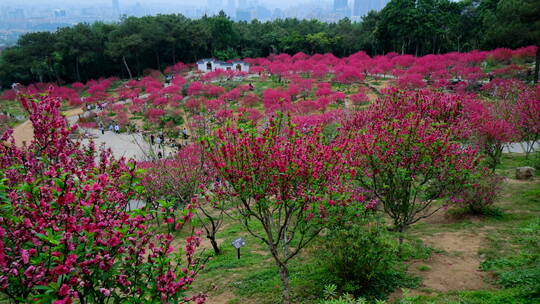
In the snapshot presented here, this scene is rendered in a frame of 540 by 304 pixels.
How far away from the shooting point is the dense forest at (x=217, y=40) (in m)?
51.8

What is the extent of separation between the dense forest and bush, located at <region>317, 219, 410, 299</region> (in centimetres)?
4660

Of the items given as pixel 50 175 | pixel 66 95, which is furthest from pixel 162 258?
pixel 66 95

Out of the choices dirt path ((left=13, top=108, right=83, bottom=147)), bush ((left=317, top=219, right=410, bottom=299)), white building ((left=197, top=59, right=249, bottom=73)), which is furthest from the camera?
white building ((left=197, top=59, right=249, bottom=73))

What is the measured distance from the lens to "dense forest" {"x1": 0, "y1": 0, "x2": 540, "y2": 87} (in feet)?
170

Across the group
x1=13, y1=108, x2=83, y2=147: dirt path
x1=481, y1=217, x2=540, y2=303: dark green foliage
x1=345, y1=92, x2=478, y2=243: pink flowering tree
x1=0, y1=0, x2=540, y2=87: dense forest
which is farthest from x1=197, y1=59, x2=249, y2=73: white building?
x1=481, y1=217, x2=540, y2=303: dark green foliage

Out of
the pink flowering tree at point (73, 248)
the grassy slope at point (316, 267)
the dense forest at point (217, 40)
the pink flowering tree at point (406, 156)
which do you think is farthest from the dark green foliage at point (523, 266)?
the dense forest at point (217, 40)

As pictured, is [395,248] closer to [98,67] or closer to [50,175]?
[50,175]

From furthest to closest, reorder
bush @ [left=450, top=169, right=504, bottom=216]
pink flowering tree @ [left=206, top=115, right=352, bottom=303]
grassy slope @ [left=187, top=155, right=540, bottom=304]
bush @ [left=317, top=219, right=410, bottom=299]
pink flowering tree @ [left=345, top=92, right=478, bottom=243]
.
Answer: bush @ [left=450, top=169, right=504, bottom=216] < pink flowering tree @ [left=345, top=92, right=478, bottom=243] < bush @ [left=317, top=219, right=410, bottom=299] < grassy slope @ [left=187, top=155, right=540, bottom=304] < pink flowering tree @ [left=206, top=115, right=352, bottom=303]

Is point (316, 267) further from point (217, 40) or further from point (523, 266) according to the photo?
point (217, 40)

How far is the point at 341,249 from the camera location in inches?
309

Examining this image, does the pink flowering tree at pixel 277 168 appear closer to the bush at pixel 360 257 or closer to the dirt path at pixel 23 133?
the bush at pixel 360 257

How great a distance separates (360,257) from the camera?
7.84 m

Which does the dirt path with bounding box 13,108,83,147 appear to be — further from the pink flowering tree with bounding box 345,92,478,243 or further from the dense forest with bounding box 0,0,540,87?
the pink flowering tree with bounding box 345,92,478,243

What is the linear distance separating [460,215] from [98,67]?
6446cm
